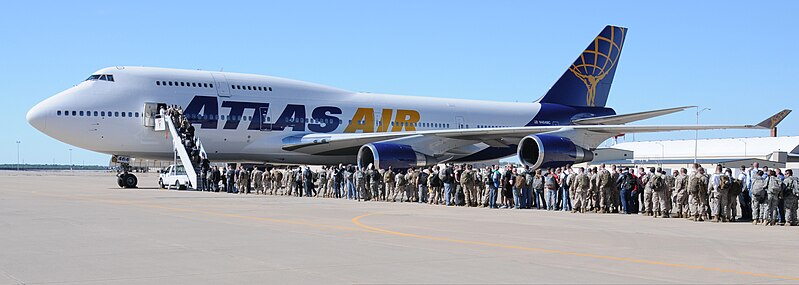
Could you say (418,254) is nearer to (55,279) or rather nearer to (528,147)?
(55,279)

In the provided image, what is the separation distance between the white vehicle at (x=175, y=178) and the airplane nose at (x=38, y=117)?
156 inches

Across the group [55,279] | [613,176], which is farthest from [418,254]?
[613,176]

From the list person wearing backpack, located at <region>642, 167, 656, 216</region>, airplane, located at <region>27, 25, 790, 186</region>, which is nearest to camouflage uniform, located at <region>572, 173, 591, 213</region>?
person wearing backpack, located at <region>642, 167, 656, 216</region>

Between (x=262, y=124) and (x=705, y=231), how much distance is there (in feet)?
63.9

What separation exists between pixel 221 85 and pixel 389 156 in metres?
6.57

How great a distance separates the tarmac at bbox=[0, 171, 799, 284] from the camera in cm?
757

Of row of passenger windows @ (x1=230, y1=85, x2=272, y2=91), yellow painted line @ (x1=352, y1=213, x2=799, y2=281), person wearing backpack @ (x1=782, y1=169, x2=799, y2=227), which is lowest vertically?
yellow painted line @ (x1=352, y1=213, x2=799, y2=281)

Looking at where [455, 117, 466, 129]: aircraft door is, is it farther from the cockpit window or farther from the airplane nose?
the airplane nose

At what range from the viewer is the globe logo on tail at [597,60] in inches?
1517

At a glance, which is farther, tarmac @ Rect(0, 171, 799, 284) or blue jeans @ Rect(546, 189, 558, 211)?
blue jeans @ Rect(546, 189, 558, 211)

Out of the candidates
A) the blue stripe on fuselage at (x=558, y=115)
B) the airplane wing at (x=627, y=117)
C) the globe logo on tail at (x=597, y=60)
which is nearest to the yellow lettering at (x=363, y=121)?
the blue stripe on fuselage at (x=558, y=115)

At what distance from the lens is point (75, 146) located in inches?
1110

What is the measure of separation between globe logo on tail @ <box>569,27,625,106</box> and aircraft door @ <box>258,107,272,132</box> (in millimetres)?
14558

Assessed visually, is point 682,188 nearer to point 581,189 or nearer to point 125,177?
point 581,189
